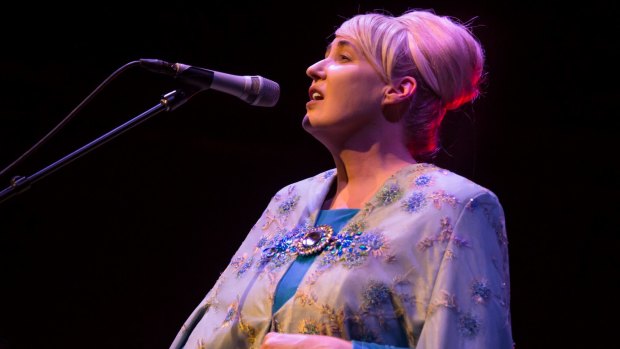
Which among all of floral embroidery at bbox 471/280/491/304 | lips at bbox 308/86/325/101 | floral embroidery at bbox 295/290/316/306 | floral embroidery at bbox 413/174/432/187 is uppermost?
lips at bbox 308/86/325/101

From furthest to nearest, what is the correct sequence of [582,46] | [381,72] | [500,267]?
[582,46] → [381,72] → [500,267]

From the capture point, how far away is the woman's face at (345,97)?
5.92 feet

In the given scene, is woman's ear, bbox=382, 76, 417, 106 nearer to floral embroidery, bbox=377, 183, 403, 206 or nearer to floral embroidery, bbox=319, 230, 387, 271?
floral embroidery, bbox=377, 183, 403, 206

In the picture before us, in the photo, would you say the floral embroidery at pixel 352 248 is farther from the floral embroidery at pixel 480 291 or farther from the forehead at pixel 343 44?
the forehead at pixel 343 44

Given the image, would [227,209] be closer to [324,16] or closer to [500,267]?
[324,16]

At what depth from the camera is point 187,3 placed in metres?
2.85

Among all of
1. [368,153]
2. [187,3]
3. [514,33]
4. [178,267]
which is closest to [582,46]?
[514,33]

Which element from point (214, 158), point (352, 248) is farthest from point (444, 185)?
point (214, 158)

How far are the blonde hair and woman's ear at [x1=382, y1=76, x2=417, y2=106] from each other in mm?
15

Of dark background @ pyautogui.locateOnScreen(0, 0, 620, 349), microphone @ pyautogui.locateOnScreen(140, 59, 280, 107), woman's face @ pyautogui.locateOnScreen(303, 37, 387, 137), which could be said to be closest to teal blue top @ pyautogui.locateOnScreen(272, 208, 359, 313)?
woman's face @ pyautogui.locateOnScreen(303, 37, 387, 137)

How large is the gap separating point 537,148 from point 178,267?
156cm

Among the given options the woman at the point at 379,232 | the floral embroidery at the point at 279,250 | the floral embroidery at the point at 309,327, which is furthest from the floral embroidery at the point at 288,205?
the floral embroidery at the point at 309,327

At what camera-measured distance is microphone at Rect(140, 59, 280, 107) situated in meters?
1.59

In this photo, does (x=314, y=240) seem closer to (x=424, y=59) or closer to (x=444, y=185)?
(x=444, y=185)
